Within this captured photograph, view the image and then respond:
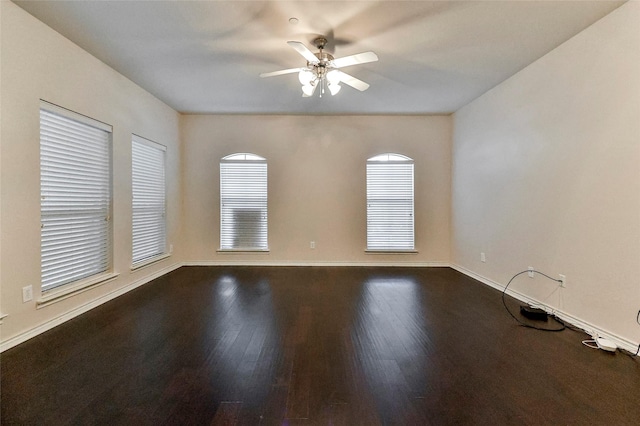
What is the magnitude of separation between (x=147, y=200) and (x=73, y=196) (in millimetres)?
1224

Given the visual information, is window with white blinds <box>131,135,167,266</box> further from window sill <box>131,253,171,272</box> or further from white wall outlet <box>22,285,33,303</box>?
white wall outlet <box>22,285,33,303</box>

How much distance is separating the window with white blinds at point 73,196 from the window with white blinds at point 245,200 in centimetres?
189

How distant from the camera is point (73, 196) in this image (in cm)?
270

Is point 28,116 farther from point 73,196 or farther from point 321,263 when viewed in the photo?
point 321,263

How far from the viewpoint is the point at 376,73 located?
321 cm

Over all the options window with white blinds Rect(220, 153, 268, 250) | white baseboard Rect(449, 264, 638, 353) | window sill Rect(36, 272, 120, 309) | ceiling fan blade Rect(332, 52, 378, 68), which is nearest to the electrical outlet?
white baseboard Rect(449, 264, 638, 353)

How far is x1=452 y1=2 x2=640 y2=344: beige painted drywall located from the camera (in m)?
2.08

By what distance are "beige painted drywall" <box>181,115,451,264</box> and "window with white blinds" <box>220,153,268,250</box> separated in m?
0.14

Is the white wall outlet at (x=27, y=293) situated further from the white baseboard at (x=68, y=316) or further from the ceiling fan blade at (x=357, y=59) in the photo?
the ceiling fan blade at (x=357, y=59)

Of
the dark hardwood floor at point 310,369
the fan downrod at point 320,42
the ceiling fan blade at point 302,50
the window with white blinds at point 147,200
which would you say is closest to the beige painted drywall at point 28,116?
the dark hardwood floor at point 310,369

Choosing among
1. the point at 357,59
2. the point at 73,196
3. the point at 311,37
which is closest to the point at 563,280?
the point at 357,59

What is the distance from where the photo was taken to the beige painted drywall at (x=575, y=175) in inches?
82.0

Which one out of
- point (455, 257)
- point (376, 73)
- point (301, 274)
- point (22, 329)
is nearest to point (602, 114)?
point (376, 73)

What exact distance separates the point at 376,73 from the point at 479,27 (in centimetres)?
113
